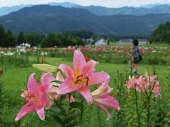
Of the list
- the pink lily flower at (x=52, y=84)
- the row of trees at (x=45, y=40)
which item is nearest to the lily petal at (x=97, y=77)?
the pink lily flower at (x=52, y=84)

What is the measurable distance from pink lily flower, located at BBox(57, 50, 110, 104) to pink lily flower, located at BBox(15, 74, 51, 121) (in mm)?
90

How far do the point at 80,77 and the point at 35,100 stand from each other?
198 millimetres

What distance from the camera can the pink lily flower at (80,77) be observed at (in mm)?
1223

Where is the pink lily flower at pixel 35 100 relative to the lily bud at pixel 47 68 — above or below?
below

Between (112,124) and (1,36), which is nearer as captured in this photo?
(112,124)

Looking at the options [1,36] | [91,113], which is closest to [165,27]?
[1,36]

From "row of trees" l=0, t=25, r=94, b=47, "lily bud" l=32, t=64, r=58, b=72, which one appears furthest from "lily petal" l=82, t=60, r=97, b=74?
"row of trees" l=0, t=25, r=94, b=47

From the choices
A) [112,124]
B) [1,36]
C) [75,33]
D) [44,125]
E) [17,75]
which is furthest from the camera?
[75,33]

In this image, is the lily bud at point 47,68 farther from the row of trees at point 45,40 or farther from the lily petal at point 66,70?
the row of trees at point 45,40

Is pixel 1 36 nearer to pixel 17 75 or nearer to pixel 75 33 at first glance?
pixel 17 75

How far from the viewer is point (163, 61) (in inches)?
615

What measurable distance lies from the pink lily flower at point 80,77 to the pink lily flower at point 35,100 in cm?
9

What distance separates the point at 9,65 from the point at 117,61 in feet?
17.9

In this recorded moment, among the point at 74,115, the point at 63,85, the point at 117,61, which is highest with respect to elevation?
the point at 63,85
